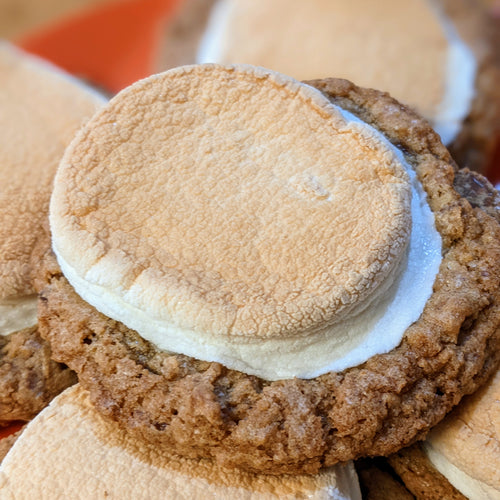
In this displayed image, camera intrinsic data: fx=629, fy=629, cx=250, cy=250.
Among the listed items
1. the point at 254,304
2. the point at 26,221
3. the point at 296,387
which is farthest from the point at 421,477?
the point at 26,221

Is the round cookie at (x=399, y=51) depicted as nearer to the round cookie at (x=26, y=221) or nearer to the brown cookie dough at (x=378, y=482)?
the round cookie at (x=26, y=221)

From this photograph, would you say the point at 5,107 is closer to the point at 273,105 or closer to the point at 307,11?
the point at 273,105

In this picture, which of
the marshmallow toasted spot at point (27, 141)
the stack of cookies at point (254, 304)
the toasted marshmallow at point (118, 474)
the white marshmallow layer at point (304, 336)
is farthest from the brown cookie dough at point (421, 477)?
the marshmallow toasted spot at point (27, 141)

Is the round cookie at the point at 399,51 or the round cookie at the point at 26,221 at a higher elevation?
the round cookie at the point at 399,51

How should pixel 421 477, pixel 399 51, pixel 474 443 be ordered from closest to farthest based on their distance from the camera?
pixel 474 443 < pixel 421 477 < pixel 399 51

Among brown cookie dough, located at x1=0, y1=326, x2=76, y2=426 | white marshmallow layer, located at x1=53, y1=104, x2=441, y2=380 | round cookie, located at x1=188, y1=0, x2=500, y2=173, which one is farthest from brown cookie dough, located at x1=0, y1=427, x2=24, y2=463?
round cookie, located at x1=188, y1=0, x2=500, y2=173

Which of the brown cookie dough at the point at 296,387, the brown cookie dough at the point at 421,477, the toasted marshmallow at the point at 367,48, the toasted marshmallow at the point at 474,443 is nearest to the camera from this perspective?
the brown cookie dough at the point at 296,387

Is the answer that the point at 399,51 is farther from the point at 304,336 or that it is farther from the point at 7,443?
the point at 7,443

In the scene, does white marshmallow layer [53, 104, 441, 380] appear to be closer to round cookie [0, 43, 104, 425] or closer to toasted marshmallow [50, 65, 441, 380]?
toasted marshmallow [50, 65, 441, 380]
